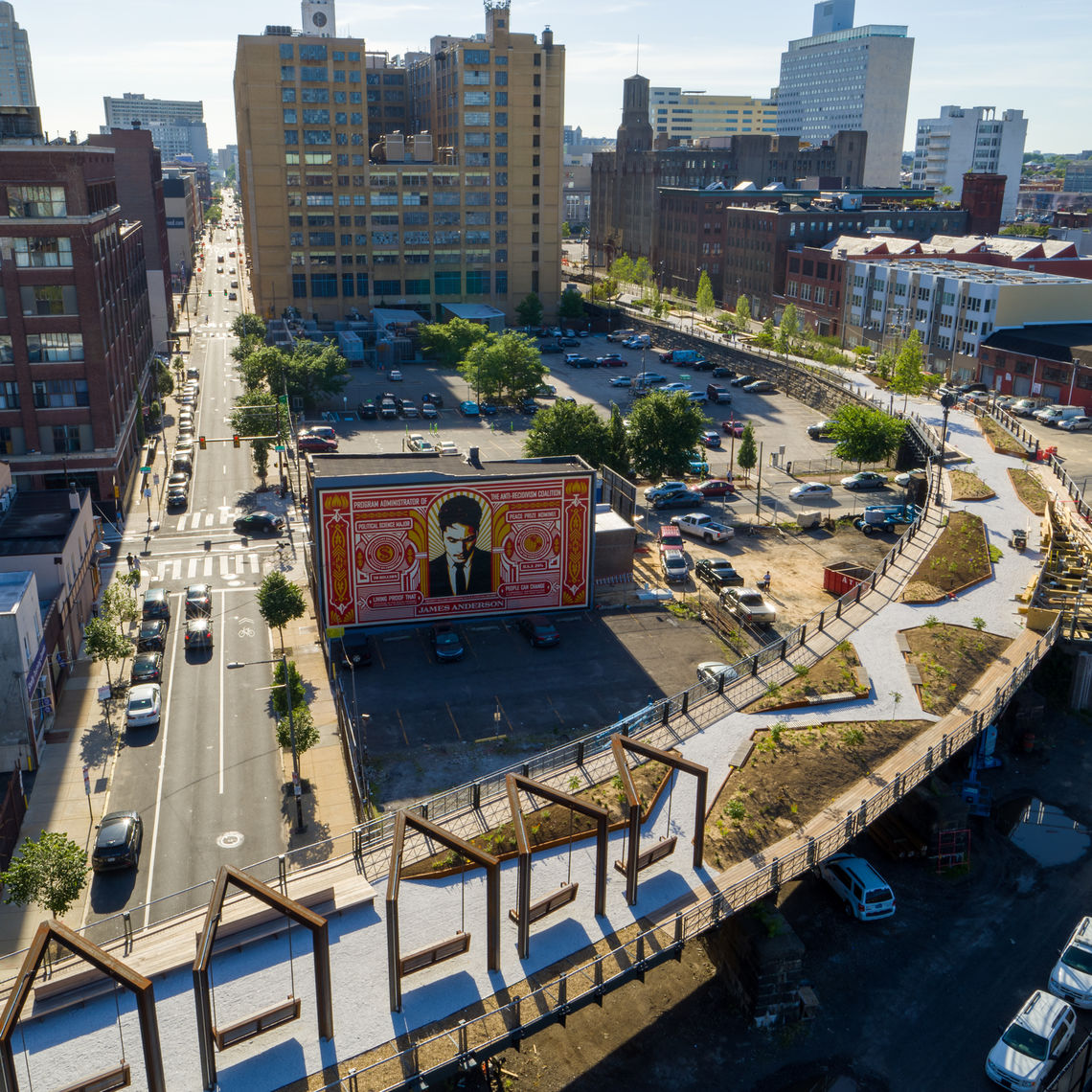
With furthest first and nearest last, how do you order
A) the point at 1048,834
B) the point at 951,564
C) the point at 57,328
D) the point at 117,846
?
the point at 57,328, the point at 951,564, the point at 1048,834, the point at 117,846

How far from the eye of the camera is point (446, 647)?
5306cm

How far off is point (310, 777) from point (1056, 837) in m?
30.7

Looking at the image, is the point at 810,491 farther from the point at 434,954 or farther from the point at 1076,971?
the point at 434,954

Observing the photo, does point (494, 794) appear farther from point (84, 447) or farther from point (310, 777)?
point (84, 447)

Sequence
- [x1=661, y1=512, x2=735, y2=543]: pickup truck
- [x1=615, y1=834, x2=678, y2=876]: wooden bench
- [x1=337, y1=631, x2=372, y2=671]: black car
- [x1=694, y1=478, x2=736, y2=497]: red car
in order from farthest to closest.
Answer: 1. [x1=694, y1=478, x2=736, y2=497]: red car
2. [x1=661, y1=512, x2=735, y2=543]: pickup truck
3. [x1=337, y1=631, x2=372, y2=671]: black car
4. [x1=615, y1=834, x2=678, y2=876]: wooden bench

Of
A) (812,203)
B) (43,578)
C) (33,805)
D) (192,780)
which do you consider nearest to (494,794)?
(192,780)

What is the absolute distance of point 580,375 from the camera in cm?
12719

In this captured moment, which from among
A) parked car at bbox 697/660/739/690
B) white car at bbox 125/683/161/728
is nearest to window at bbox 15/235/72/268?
white car at bbox 125/683/161/728

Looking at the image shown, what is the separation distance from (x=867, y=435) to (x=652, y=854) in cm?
5976

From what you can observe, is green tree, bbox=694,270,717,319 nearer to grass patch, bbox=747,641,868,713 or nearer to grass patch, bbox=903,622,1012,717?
grass patch, bbox=903,622,1012,717

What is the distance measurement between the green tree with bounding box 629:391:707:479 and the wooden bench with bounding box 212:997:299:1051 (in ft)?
192

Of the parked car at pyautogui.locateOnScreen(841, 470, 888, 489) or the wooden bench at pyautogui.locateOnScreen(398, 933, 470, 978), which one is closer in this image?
the wooden bench at pyautogui.locateOnScreen(398, 933, 470, 978)

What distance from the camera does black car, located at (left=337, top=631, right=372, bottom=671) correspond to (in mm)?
52094

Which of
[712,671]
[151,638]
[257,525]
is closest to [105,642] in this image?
[151,638]
